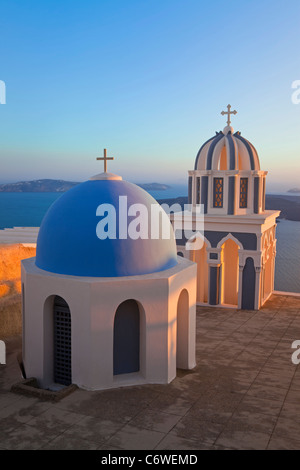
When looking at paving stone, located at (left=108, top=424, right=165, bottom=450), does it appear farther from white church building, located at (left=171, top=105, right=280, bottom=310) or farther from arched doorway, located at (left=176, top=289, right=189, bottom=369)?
white church building, located at (left=171, top=105, right=280, bottom=310)

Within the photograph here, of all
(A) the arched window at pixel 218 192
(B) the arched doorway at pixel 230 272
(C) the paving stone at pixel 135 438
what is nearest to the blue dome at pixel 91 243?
(C) the paving stone at pixel 135 438

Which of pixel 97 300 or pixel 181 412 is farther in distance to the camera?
pixel 97 300

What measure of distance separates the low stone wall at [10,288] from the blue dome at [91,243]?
173 inches

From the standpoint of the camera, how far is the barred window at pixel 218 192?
61.7 ft

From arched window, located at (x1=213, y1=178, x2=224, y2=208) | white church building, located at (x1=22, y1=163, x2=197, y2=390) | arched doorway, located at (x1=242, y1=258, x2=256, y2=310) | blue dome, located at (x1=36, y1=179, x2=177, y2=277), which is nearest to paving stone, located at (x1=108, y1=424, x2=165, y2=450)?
white church building, located at (x1=22, y1=163, x2=197, y2=390)

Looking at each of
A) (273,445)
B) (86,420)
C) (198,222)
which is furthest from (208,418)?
(198,222)

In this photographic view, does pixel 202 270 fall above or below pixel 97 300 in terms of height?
below

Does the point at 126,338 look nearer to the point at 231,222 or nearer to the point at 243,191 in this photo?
the point at 231,222

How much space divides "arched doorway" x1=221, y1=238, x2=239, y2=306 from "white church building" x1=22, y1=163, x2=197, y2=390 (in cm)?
963

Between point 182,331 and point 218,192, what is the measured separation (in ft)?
30.0

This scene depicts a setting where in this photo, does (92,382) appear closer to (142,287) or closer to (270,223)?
(142,287)

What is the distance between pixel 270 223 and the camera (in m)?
19.2

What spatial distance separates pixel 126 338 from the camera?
32.3 feet

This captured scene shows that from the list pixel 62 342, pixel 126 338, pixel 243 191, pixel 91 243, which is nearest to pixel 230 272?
pixel 243 191
